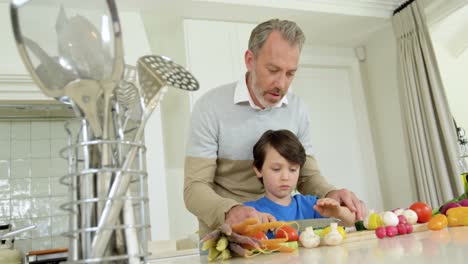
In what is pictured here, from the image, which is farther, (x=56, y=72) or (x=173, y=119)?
(x=173, y=119)

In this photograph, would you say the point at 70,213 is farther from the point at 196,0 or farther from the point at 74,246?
the point at 196,0

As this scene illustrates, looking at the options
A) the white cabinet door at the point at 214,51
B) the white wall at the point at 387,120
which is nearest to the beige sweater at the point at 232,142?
the white cabinet door at the point at 214,51

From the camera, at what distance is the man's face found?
1.26 metres

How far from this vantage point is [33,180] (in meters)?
2.75

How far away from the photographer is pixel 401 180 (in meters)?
3.20

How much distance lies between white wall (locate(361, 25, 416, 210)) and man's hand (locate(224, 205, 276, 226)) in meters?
2.49

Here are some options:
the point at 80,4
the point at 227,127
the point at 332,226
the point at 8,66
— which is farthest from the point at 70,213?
the point at 8,66

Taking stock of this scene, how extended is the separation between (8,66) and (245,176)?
1.72 metres

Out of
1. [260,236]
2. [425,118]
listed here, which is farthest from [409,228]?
[425,118]

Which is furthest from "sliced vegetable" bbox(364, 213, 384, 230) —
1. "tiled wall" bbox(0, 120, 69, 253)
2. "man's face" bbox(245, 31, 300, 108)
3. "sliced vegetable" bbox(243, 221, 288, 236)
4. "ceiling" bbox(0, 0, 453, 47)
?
"tiled wall" bbox(0, 120, 69, 253)

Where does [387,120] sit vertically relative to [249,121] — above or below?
above

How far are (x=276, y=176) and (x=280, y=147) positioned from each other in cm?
9

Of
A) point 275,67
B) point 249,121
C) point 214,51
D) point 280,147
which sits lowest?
point 280,147

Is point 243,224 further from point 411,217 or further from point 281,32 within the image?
point 281,32
